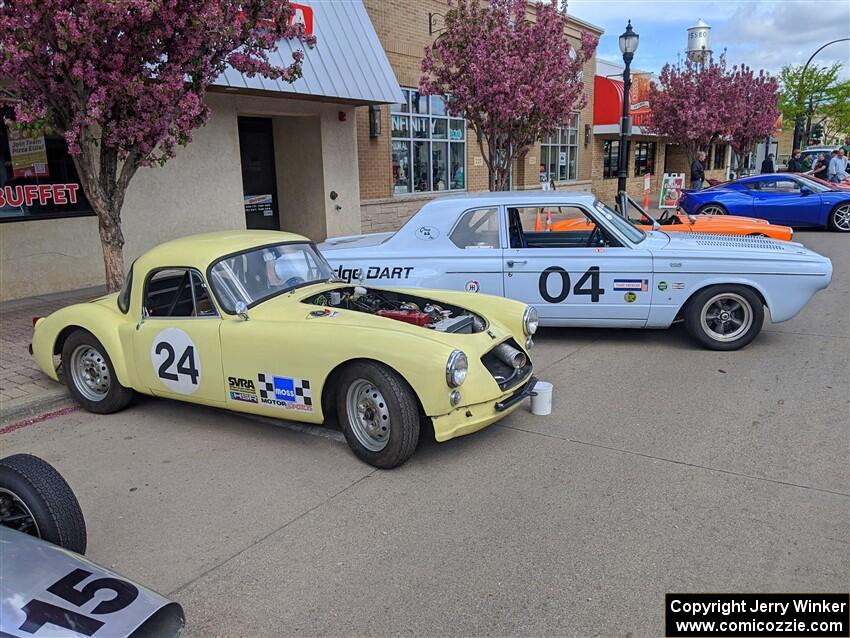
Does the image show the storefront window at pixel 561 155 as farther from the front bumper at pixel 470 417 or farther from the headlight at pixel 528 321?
the front bumper at pixel 470 417

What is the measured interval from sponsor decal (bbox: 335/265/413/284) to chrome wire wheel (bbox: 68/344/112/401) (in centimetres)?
277

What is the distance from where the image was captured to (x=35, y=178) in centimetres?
971

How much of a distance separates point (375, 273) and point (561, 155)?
61.7ft

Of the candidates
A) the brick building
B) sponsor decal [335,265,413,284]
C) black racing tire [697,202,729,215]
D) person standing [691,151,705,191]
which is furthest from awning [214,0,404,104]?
person standing [691,151,705,191]

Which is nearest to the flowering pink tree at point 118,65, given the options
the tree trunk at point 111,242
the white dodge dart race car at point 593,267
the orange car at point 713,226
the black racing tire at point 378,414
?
the tree trunk at point 111,242

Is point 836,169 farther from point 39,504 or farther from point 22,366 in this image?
point 39,504

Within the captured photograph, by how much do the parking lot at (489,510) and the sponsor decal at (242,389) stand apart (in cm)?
38

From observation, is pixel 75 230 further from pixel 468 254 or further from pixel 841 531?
pixel 841 531

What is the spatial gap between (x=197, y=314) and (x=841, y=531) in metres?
4.45

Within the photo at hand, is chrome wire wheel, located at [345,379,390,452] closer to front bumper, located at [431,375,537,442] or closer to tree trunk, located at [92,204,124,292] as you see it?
front bumper, located at [431,375,537,442]

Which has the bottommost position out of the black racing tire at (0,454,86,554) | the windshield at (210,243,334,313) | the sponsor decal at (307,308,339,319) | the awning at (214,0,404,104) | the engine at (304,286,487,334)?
A: the black racing tire at (0,454,86,554)

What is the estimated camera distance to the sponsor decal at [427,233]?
757cm

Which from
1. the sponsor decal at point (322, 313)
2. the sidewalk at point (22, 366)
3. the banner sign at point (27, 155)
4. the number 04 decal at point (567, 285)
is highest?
the banner sign at point (27, 155)

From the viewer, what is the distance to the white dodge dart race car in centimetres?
679
